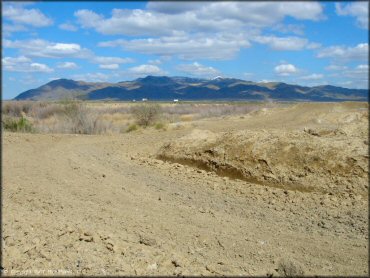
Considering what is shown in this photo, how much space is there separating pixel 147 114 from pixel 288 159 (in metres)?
23.1

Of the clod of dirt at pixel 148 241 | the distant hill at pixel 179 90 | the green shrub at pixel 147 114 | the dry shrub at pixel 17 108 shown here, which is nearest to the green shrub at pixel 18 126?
the green shrub at pixel 147 114

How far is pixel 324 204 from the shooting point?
971 cm

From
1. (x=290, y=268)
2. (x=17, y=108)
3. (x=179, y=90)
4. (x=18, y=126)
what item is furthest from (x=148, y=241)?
(x=179, y=90)

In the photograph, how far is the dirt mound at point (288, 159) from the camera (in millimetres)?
10587

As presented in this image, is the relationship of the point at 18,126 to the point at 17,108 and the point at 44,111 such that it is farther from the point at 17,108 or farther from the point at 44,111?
the point at 17,108

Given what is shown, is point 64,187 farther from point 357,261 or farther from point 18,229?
point 357,261

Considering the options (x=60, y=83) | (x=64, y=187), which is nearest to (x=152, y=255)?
(x=64, y=187)

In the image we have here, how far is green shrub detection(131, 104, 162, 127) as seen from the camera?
3391 cm

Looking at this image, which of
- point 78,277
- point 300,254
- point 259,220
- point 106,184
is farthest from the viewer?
point 106,184

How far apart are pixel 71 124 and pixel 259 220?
1935 cm

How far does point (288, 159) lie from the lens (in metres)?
11.6

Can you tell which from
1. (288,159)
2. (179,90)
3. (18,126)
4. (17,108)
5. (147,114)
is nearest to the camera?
(288,159)

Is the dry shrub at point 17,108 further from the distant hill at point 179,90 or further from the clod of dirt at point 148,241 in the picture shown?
the distant hill at point 179,90

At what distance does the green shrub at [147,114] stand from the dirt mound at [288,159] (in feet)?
64.3
